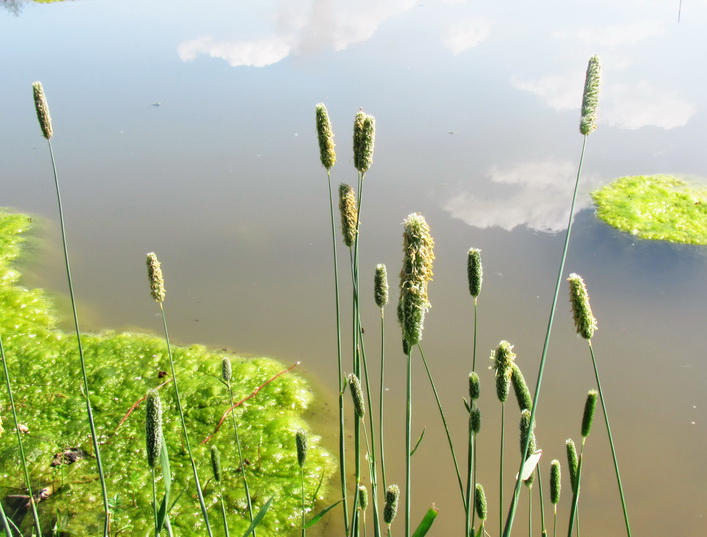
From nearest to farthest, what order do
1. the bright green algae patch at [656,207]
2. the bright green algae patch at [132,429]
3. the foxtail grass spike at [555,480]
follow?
the foxtail grass spike at [555,480] < the bright green algae patch at [132,429] < the bright green algae patch at [656,207]

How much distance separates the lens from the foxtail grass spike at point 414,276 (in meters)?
1.04

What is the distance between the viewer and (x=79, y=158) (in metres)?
5.03

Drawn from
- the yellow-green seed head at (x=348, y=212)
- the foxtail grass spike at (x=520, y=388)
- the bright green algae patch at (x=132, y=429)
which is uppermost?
the yellow-green seed head at (x=348, y=212)

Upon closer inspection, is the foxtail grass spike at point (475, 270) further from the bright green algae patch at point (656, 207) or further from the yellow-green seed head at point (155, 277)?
the bright green algae patch at point (656, 207)

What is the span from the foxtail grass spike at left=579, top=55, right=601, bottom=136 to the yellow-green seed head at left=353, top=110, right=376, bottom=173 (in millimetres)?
379

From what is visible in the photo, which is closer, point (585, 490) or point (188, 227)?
point (585, 490)

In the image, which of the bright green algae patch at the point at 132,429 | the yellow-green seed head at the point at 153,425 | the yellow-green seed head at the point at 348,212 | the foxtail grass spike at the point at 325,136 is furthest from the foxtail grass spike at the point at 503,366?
the bright green algae patch at the point at 132,429

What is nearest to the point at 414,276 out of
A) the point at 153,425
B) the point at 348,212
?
the point at 348,212

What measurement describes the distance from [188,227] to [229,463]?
1.98m

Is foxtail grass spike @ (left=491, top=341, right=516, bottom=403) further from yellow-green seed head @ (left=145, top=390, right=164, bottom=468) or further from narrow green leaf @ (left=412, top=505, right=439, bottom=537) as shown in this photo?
yellow-green seed head @ (left=145, top=390, right=164, bottom=468)

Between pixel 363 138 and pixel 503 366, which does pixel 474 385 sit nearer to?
pixel 503 366

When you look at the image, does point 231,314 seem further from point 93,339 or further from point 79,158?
point 79,158

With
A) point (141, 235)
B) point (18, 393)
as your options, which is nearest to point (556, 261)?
point (141, 235)

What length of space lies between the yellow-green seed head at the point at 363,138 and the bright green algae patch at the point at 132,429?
144 centimetres
